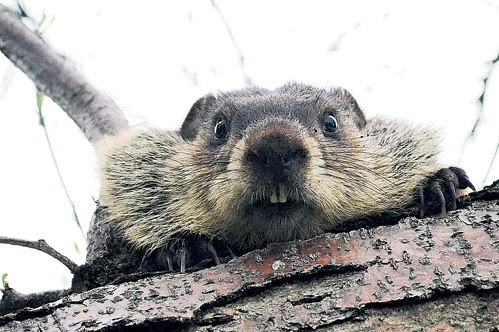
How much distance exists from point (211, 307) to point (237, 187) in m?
0.84

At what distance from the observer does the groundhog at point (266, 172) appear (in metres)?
3.62

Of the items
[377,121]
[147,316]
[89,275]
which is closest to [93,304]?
[147,316]

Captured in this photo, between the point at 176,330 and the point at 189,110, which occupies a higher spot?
the point at 189,110

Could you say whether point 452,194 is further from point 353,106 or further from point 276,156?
point 353,106

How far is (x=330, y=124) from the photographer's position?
176 inches

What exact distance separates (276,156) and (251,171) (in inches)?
7.1

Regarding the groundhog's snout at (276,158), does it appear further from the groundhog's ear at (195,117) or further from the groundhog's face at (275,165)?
the groundhog's ear at (195,117)

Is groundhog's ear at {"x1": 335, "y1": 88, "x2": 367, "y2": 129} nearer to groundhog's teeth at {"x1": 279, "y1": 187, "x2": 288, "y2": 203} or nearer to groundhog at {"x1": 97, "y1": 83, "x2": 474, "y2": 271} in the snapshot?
groundhog at {"x1": 97, "y1": 83, "x2": 474, "y2": 271}

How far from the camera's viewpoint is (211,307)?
9.93 ft

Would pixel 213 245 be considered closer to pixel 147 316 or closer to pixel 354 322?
pixel 147 316

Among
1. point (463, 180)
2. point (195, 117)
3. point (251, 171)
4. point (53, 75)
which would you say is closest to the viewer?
point (251, 171)

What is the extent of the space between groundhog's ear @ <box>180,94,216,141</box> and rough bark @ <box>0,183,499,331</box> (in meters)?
1.89

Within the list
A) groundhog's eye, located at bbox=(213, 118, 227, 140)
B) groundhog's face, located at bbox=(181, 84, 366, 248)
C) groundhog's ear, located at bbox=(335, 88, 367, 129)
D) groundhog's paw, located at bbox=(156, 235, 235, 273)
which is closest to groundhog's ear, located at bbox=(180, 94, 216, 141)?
groundhog's face, located at bbox=(181, 84, 366, 248)

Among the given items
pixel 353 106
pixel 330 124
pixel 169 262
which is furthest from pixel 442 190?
pixel 169 262
